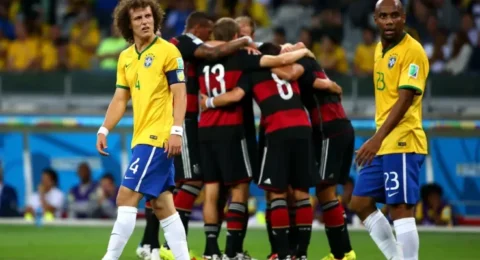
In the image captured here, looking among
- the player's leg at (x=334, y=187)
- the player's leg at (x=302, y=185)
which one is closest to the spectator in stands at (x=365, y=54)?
the player's leg at (x=334, y=187)

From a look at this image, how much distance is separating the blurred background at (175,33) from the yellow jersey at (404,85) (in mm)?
7659

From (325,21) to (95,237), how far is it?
6952 millimetres

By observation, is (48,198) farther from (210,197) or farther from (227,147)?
(227,147)

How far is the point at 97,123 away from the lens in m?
18.1

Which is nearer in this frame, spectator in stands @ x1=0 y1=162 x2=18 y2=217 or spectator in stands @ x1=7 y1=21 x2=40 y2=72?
spectator in stands @ x1=0 y1=162 x2=18 y2=217

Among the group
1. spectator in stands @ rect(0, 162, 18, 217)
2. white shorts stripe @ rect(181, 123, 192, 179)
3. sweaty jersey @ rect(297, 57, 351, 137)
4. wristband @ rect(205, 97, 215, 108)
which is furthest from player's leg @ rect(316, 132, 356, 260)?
spectator in stands @ rect(0, 162, 18, 217)

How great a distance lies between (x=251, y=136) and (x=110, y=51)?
29.9 feet

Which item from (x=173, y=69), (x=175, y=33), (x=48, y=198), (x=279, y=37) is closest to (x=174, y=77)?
(x=173, y=69)

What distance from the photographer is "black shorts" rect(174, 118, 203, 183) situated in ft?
35.8

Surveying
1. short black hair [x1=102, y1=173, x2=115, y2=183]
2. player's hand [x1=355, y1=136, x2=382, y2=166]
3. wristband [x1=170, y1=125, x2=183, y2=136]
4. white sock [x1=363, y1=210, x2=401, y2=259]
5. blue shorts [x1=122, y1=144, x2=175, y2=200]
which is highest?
wristband [x1=170, y1=125, x2=183, y2=136]

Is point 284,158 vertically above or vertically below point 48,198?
above

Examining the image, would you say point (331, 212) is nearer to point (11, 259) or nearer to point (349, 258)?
point (349, 258)

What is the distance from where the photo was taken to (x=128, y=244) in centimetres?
1301

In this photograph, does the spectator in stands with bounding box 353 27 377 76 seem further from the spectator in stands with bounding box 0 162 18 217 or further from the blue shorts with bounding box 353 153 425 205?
the blue shorts with bounding box 353 153 425 205
